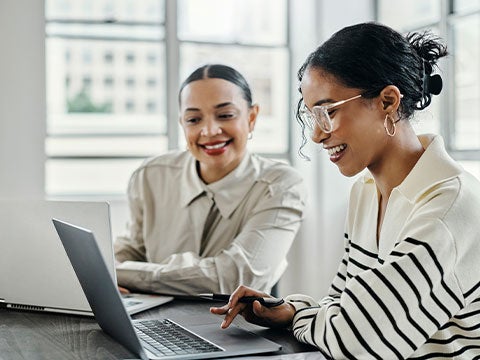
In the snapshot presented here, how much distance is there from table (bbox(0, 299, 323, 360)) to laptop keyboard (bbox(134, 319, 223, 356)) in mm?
61

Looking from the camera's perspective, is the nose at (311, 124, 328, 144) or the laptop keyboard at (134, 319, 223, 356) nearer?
the laptop keyboard at (134, 319, 223, 356)

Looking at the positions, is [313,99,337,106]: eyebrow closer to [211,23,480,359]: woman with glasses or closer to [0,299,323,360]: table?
[211,23,480,359]: woman with glasses

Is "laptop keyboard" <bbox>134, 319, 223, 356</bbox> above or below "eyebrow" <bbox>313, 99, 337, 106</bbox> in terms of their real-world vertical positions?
below

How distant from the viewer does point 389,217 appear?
1670 mm

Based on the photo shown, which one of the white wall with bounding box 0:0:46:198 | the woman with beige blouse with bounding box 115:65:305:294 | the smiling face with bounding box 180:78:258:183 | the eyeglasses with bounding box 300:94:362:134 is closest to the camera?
the eyeglasses with bounding box 300:94:362:134

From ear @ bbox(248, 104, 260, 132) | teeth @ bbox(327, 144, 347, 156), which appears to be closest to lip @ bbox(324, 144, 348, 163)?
teeth @ bbox(327, 144, 347, 156)

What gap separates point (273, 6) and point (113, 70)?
0.99 metres

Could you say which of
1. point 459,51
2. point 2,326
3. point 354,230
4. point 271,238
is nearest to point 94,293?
point 2,326

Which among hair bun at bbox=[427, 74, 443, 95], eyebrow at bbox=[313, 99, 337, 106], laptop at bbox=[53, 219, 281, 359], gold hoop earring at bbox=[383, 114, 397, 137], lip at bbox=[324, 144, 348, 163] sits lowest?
Answer: laptop at bbox=[53, 219, 281, 359]

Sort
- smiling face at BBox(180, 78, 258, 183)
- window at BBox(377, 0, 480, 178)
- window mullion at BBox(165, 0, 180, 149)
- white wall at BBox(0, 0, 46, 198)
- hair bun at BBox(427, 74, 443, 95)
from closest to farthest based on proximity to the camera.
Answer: hair bun at BBox(427, 74, 443, 95)
smiling face at BBox(180, 78, 258, 183)
window at BBox(377, 0, 480, 178)
white wall at BBox(0, 0, 46, 198)
window mullion at BBox(165, 0, 180, 149)

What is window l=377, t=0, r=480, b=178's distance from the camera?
11.8ft

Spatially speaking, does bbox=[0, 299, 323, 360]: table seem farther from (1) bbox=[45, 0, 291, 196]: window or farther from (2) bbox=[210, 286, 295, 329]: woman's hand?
(1) bbox=[45, 0, 291, 196]: window

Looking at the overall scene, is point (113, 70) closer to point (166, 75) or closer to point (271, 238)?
point (166, 75)

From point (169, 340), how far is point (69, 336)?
23 centimetres
